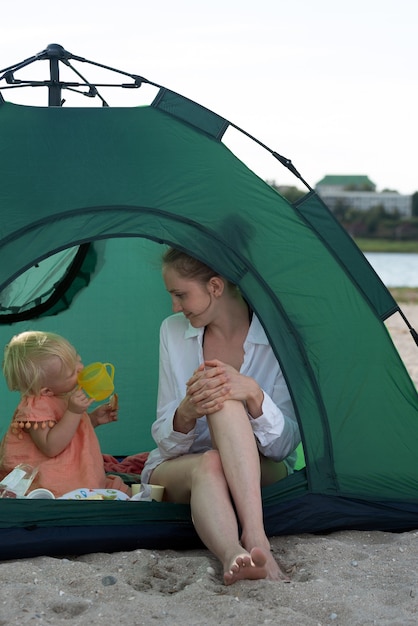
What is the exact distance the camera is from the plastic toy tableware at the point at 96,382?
284 cm

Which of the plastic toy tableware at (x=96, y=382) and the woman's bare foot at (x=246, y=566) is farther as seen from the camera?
the plastic toy tableware at (x=96, y=382)

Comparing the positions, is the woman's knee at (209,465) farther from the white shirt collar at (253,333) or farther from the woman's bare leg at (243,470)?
the white shirt collar at (253,333)

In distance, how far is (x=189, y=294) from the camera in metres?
2.81

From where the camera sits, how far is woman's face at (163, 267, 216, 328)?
2795 mm

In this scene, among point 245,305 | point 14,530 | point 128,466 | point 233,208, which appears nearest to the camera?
point 14,530

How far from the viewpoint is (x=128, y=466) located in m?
3.39

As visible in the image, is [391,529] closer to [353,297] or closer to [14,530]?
[353,297]

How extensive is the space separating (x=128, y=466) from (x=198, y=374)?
0.89 m

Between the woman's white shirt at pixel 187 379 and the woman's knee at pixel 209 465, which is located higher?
the woman's white shirt at pixel 187 379

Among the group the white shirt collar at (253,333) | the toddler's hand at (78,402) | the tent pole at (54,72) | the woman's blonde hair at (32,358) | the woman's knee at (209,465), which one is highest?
the tent pole at (54,72)

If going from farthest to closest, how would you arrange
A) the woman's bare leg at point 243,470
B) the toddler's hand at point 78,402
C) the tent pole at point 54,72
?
the tent pole at point 54,72
the toddler's hand at point 78,402
the woman's bare leg at point 243,470

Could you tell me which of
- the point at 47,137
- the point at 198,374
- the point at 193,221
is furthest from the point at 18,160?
the point at 198,374

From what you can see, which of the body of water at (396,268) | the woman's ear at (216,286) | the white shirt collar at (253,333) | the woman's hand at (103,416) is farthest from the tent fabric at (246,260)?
the body of water at (396,268)

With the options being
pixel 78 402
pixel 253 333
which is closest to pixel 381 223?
pixel 253 333
